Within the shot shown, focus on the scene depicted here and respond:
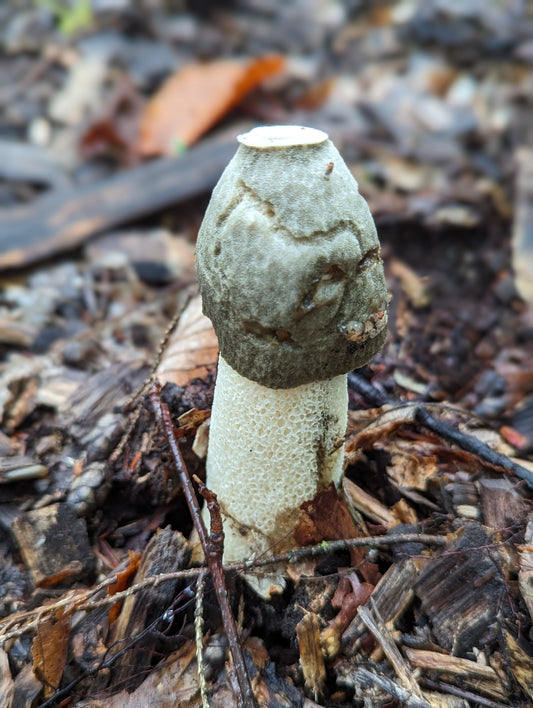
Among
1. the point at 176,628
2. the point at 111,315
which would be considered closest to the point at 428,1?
the point at 111,315

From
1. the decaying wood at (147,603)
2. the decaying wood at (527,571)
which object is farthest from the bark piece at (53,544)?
the decaying wood at (527,571)

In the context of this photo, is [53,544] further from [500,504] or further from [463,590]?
[500,504]

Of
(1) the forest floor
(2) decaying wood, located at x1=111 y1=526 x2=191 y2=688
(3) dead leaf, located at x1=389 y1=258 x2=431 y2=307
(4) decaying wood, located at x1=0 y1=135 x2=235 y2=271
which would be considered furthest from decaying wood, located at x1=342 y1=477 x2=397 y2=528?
(4) decaying wood, located at x1=0 y1=135 x2=235 y2=271

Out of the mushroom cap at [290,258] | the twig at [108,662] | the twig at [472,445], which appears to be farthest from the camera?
the twig at [472,445]

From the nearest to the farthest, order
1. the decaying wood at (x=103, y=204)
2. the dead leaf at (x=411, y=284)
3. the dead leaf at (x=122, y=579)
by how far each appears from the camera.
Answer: the dead leaf at (x=122, y=579)
the dead leaf at (x=411, y=284)
the decaying wood at (x=103, y=204)

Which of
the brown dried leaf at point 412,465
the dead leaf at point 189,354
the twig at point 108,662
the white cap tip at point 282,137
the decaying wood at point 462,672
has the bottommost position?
the decaying wood at point 462,672

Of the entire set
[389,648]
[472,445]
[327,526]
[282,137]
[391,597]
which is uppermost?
[282,137]

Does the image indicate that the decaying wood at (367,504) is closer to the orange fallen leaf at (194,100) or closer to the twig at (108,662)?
the twig at (108,662)

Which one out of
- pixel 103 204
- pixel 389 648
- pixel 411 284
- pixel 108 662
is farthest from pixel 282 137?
pixel 103 204
